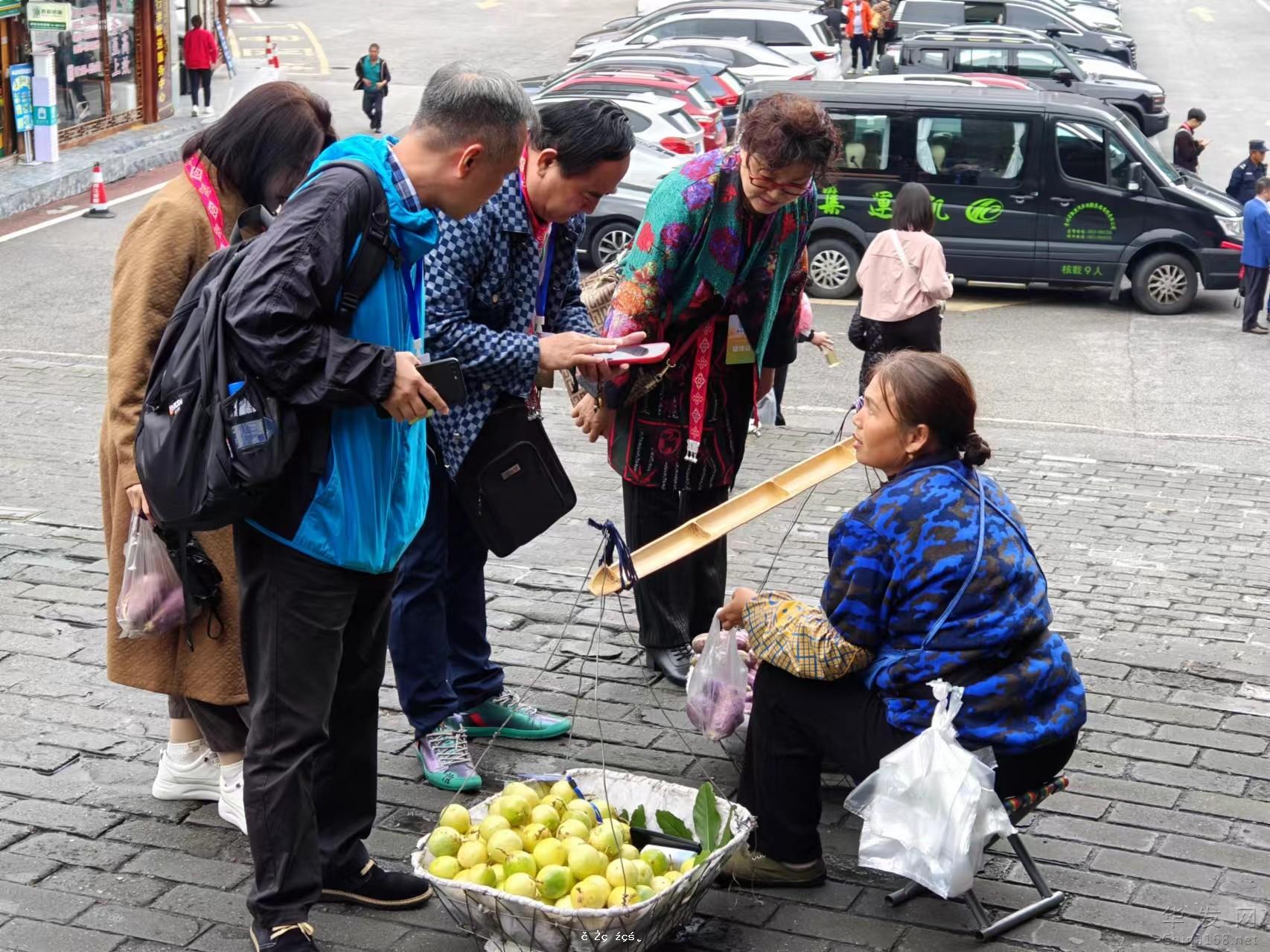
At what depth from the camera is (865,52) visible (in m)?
32.2

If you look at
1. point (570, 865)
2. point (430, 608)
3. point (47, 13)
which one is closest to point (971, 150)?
point (47, 13)

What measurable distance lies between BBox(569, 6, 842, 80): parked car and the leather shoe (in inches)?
832

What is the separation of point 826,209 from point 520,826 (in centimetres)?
1220

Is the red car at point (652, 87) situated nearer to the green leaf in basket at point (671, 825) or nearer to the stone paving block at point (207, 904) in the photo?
the green leaf in basket at point (671, 825)

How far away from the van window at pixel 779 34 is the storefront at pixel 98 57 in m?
9.55

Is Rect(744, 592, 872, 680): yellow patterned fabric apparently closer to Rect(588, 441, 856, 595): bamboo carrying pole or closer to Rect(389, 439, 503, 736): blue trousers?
Rect(588, 441, 856, 595): bamboo carrying pole

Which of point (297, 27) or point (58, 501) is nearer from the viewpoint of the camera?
point (58, 501)

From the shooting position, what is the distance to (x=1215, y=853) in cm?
429

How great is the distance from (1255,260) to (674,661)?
11.0m

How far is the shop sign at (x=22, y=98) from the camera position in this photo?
19375mm

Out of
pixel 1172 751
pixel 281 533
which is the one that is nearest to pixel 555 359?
pixel 281 533

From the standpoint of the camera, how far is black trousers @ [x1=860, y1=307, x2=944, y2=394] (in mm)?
9953

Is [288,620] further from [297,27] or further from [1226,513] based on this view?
[297,27]

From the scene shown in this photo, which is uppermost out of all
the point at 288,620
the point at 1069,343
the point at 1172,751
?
the point at 288,620
